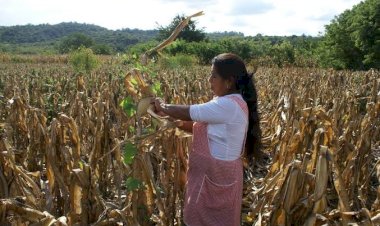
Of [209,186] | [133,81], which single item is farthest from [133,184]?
[133,81]

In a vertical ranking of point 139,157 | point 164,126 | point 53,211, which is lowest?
point 53,211

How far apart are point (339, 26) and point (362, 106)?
1173 inches

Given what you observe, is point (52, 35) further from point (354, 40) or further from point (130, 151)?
point (130, 151)

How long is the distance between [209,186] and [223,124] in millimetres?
358

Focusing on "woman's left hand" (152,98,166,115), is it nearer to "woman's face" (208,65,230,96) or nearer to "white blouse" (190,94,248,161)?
"white blouse" (190,94,248,161)

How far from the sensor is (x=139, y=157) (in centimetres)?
284

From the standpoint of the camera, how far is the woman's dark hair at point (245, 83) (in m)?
2.39

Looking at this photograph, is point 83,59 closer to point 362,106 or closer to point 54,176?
point 362,106

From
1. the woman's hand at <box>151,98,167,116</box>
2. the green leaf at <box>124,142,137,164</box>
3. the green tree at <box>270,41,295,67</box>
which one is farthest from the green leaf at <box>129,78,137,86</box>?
the green tree at <box>270,41,295,67</box>

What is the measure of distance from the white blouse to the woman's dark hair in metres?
0.09

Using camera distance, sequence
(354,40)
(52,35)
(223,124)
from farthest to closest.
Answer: (52,35) → (354,40) → (223,124)

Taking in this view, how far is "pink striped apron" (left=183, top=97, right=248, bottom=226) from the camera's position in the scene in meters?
2.46

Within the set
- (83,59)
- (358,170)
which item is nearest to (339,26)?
(83,59)

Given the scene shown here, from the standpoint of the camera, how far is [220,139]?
7.96ft
